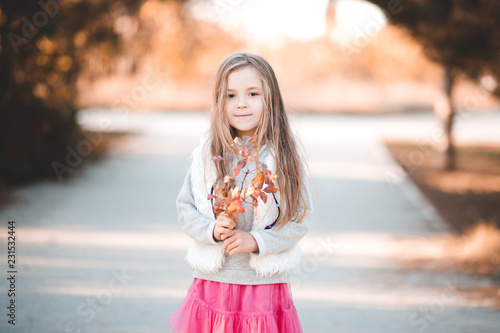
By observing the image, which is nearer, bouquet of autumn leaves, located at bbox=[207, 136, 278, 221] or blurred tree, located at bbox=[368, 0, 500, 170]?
bouquet of autumn leaves, located at bbox=[207, 136, 278, 221]

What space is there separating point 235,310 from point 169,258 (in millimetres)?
3939

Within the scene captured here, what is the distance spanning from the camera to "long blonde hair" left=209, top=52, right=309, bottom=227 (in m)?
2.50

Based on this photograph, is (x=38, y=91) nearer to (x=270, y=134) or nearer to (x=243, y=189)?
(x=270, y=134)

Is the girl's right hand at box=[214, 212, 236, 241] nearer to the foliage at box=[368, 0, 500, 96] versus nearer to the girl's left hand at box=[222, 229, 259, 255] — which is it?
the girl's left hand at box=[222, 229, 259, 255]

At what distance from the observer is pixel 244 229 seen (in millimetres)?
2541

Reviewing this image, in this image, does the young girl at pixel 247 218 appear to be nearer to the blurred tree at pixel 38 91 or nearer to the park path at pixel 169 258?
the park path at pixel 169 258

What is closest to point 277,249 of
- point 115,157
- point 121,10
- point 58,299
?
point 58,299

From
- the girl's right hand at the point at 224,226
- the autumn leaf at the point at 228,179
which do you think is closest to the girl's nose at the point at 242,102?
the autumn leaf at the point at 228,179

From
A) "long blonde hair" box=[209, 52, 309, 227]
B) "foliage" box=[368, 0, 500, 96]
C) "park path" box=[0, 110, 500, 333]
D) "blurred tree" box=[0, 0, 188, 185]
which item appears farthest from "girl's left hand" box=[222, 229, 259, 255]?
"blurred tree" box=[0, 0, 188, 185]

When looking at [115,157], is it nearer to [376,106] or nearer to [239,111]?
[239,111]

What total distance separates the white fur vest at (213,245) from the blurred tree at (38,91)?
25.0 feet

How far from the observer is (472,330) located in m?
4.50

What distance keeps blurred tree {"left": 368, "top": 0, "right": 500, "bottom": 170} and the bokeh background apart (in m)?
0.03

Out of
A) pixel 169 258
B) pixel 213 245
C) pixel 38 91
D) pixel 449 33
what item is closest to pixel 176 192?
pixel 38 91
